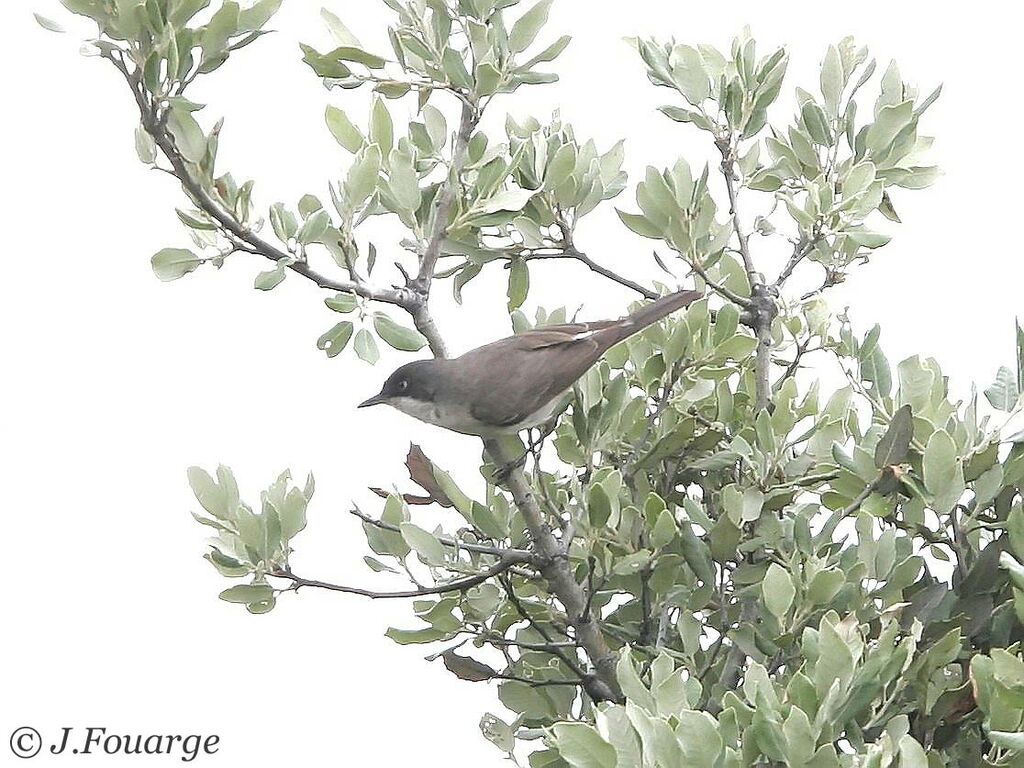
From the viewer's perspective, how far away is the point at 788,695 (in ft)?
4.17

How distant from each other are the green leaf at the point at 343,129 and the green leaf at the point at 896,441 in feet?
2.13

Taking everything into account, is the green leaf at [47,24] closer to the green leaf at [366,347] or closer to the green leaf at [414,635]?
the green leaf at [366,347]

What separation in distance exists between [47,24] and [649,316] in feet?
2.48

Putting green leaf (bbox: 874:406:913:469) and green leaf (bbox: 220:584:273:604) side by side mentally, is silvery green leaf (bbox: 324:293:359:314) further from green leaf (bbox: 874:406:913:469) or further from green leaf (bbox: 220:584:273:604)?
green leaf (bbox: 874:406:913:469)

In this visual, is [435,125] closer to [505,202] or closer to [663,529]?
[505,202]

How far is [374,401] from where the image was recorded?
69.3 inches

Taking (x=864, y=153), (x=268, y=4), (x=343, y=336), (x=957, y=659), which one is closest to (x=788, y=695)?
(x=957, y=659)

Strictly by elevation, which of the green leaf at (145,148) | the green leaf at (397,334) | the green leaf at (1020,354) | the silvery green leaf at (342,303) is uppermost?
the green leaf at (145,148)

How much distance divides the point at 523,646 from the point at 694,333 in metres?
0.42

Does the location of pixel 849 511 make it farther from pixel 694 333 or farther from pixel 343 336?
pixel 343 336

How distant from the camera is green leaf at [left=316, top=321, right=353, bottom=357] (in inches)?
58.6

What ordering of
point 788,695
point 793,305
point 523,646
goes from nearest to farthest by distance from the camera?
point 788,695, point 523,646, point 793,305

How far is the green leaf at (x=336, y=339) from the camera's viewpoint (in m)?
1.49

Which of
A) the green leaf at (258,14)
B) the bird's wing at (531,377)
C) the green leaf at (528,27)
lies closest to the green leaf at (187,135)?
the green leaf at (258,14)
